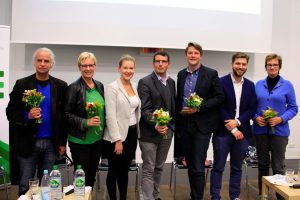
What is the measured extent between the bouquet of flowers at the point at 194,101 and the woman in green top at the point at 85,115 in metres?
0.87

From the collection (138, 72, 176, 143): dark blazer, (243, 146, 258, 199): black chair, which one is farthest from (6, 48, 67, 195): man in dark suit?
(243, 146, 258, 199): black chair

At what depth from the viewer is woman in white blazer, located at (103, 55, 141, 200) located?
3084mm

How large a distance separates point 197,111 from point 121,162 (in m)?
0.95

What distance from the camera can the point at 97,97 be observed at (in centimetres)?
308

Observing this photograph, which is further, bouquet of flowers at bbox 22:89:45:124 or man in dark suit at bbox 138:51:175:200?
man in dark suit at bbox 138:51:175:200

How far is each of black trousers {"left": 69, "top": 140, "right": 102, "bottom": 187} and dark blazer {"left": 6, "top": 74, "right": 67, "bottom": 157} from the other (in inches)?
7.3

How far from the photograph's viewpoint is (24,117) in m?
→ 2.86

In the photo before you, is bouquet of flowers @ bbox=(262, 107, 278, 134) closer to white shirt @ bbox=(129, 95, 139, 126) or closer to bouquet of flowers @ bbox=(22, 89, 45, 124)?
white shirt @ bbox=(129, 95, 139, 126)

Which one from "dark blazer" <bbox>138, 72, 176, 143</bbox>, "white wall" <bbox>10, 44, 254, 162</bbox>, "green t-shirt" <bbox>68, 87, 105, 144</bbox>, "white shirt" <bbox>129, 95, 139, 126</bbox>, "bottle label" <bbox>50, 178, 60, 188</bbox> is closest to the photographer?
"bottle label" <bbox>50, 178, 60, 188</bbox>

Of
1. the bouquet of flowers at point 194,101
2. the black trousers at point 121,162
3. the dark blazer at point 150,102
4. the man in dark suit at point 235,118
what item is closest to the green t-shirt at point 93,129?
the black trousers at point 121,162

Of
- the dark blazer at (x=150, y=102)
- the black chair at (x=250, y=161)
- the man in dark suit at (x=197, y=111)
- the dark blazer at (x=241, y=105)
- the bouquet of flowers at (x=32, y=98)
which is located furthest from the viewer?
the black chair at (x=250, y=161)

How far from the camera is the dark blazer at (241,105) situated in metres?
3.52

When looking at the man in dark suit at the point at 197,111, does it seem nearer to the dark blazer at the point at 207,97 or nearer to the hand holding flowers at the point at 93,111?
the dark blazer at the point at 207,97

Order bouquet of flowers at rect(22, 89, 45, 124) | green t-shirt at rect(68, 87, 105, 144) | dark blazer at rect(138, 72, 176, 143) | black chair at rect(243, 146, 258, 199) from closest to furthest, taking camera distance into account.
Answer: bouquet of flowers at rect(22, 89, 45, 124) → green t-shirt at rect(68, 87, 105, 144) → dark blazer at rect(138, 72, 176, 143) → black chair at rect(243, 146, 258, 199)
